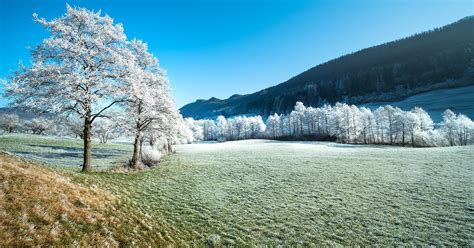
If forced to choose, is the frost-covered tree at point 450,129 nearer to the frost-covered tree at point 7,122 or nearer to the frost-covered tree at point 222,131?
the frost-covered tree at point 222,131

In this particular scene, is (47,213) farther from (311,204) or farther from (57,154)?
(57,154)

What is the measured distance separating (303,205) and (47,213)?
14283 millimetres

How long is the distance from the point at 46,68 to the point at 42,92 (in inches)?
80.4

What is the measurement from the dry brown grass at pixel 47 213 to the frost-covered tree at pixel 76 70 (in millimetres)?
7883

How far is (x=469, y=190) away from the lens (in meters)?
17.9

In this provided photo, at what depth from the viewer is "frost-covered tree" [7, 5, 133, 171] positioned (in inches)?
653

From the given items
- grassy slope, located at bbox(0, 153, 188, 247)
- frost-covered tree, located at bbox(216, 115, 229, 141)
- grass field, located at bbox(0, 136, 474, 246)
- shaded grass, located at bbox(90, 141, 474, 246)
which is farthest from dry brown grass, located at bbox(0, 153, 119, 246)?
frost-covered tree, located at bbox(216, 115, 229, 141)

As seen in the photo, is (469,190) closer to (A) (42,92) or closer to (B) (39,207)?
(B) (39,207)

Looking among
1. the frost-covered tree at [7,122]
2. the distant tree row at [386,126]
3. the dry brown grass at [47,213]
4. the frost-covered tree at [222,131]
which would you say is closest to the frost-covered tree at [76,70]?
the dry brown grass at [47,213]

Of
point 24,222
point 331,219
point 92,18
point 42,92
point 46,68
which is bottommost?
point 331,219

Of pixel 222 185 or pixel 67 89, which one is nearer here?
pixel 67 89

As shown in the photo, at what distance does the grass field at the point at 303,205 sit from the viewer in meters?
11.8

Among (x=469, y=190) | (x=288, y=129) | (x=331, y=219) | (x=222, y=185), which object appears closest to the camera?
→ (x=331, y=219)

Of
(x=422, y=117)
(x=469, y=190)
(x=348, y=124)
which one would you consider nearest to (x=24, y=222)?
(x=469, y=190)
